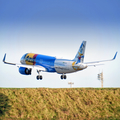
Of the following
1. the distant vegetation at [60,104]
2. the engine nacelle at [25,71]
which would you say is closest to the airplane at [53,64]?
the engine nacelle at [25,71]

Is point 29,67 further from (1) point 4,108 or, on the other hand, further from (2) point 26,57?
(1) point 4,108

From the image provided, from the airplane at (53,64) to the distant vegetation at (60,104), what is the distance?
29.0 feet

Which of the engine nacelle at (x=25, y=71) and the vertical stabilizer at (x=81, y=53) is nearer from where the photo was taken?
the vertical stabilizer at (x=81, y=53)

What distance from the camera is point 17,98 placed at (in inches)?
1375

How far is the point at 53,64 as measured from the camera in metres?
52.4

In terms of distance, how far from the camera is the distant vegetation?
106 feet

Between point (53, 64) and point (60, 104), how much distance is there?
18.8m

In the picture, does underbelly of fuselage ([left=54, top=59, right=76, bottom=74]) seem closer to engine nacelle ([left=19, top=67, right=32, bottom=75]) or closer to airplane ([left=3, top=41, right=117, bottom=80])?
airplane ([left=3, top=41, right=117, bottom=80])

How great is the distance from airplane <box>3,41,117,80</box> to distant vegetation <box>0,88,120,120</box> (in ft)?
29.0

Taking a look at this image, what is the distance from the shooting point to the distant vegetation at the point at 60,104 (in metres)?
32.3

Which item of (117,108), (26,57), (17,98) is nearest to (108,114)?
(117,108)

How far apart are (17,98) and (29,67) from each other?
1723 centimetres

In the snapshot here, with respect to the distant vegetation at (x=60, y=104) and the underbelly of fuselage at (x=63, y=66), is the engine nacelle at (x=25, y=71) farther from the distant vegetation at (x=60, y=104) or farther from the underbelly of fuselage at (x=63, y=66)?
the distant vegetation at (x=60, y=104)

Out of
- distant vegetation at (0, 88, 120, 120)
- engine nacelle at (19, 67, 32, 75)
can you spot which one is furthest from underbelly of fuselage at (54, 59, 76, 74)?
distant vegetation at (0, 88, 120, 120)
